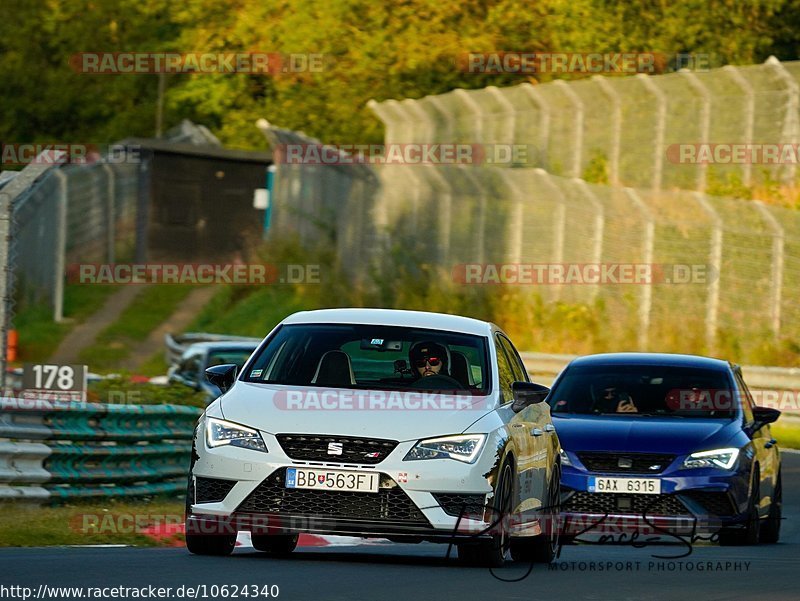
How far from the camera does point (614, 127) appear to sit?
38.4 m

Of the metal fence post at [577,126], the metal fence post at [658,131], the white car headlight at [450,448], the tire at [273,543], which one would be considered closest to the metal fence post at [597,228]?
the metal fence post at [658,131]

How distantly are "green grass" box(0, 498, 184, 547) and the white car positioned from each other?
168 cm

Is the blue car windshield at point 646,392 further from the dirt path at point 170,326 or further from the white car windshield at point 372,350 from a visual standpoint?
the dirt path at point 170,326

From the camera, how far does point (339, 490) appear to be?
10617mm

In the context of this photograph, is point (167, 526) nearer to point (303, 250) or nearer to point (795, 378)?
point (795, 378)

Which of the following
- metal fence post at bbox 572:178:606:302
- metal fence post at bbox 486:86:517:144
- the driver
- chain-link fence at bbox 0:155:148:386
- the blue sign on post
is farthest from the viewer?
the blue sign on post

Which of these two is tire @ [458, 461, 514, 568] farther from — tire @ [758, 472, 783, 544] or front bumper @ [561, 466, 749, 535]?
tire @ [758, 472, 783, 544]

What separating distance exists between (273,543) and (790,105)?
23406 millimetres

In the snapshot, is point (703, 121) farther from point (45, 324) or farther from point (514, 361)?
point (514, 361)

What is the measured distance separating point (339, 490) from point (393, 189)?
98.0 ft

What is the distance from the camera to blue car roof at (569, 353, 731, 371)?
51.8 feet

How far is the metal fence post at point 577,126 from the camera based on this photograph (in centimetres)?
3984

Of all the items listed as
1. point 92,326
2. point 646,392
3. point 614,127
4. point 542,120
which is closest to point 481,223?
point 614,127

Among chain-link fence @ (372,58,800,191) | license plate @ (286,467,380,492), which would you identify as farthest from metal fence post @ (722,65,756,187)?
license plate @ (286,467,380,492)
